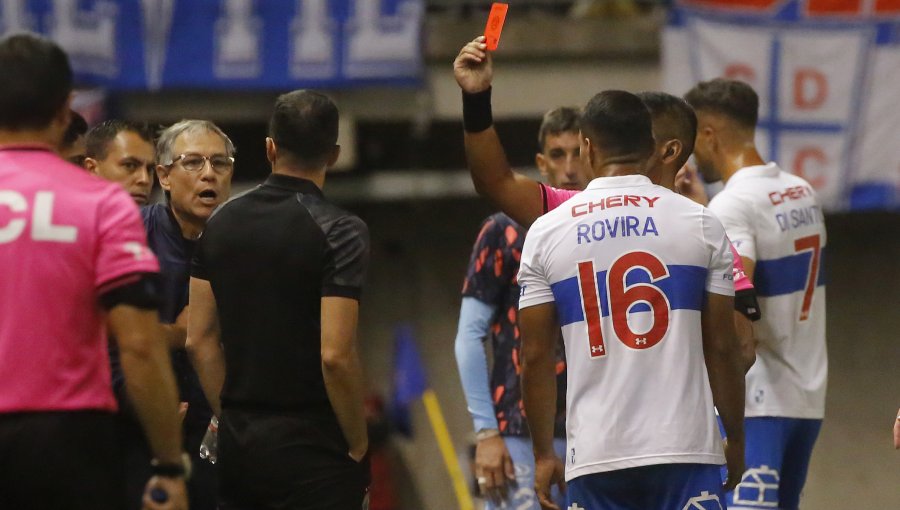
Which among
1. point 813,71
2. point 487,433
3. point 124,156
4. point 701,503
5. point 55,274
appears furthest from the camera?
point 813,71

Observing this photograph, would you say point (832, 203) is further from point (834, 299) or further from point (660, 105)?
point (660, 105)

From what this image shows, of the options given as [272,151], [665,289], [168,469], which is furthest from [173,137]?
[665,289]

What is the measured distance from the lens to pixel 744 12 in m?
10.2

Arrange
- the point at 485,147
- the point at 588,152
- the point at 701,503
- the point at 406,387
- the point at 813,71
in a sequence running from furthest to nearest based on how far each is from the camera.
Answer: the point at 406,387
the point at 813,71
the point at 485,147
the point at 588,152
the point at 701,503

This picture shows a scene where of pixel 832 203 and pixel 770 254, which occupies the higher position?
pixel 770 254

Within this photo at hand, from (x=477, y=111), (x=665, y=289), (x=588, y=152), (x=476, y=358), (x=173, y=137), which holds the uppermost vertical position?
(x=477, y=111)

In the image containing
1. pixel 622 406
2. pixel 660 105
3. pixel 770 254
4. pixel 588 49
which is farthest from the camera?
pixel 588 49

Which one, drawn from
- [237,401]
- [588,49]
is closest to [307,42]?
[588,49]

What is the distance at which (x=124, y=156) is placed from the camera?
5551 millimetres

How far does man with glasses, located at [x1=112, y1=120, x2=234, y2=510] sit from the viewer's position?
5137 mm

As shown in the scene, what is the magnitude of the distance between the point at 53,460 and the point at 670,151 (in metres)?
2.15

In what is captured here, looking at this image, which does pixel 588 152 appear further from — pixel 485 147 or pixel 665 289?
pixel 665 289

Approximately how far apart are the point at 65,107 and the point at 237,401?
3.66ft

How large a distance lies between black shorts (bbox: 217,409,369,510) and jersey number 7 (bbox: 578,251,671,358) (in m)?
0.85
